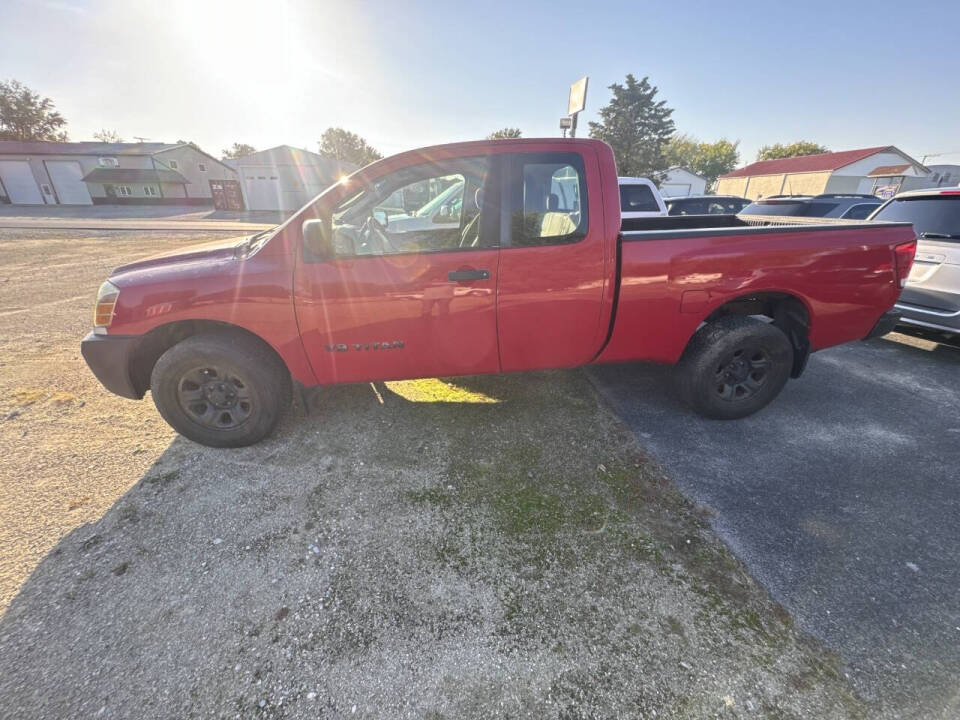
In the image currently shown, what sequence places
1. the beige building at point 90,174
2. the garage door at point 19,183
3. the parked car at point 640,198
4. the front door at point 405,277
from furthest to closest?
the beige building at point 90,174
the garage door at point 19,183
the parked car at point 640,198
the front door at point 405,277

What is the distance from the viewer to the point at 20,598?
1.91m

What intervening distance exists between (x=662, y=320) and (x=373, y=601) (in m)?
2.60

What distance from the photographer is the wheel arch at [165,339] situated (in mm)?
2818

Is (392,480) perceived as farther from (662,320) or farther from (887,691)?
(887,691)

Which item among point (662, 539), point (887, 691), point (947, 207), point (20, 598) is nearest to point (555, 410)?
point (662, 539)

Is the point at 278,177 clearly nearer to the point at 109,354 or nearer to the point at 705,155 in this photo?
the point at 109,354

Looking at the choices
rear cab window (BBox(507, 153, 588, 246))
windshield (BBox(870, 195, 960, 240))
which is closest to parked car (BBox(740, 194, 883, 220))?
windshield (BBox(870, 195, 960, 240))

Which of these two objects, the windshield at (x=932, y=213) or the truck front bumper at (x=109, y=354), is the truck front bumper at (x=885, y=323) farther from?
the truck front bumper at (x=109, y=354)

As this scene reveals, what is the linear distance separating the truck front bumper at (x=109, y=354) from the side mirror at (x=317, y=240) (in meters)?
1.36

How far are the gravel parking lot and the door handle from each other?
1.23m

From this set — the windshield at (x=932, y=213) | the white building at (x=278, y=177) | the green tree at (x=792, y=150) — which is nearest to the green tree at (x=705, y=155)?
the green tree at (x=792, y=150)

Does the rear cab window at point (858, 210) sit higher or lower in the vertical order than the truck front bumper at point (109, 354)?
higher

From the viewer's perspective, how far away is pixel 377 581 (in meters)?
2.02

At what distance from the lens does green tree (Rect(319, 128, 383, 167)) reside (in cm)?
7394
